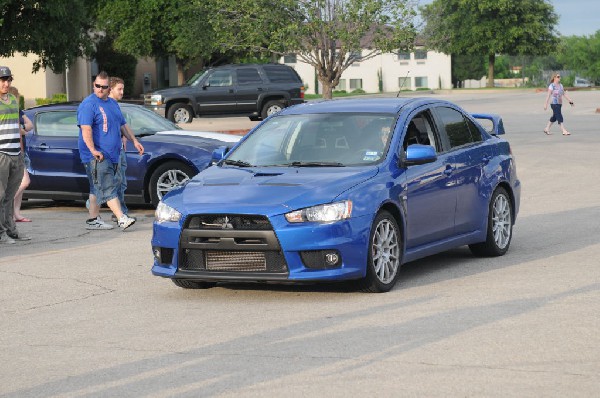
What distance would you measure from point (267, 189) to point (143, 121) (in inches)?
324

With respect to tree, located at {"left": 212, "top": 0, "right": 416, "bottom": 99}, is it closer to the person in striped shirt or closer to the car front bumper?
the person in striped shirt

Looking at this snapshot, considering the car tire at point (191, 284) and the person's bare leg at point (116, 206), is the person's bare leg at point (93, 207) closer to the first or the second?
the person's bare leg at point (116, 206)

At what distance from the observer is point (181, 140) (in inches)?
672

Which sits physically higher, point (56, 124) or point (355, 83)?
point (355, 83)

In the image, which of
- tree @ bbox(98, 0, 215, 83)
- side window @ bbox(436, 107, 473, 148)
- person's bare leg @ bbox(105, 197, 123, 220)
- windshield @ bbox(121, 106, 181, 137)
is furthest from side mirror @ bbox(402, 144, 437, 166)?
tree @ bbox(98, 0, 215, 83)

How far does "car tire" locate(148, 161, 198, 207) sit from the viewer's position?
55.3ft

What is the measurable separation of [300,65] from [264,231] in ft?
389

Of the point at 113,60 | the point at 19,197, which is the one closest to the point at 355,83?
the point at 113,60

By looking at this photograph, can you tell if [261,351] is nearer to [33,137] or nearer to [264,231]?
[264,231]

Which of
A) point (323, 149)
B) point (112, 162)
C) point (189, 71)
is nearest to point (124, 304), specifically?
point (323, 149)

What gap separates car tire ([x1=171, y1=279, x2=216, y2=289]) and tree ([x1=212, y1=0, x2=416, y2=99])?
29.9m

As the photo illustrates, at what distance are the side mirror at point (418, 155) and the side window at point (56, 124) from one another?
7.98 meters

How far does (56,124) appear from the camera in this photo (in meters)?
17.6

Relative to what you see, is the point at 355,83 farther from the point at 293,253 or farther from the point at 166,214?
the point at 293,253
